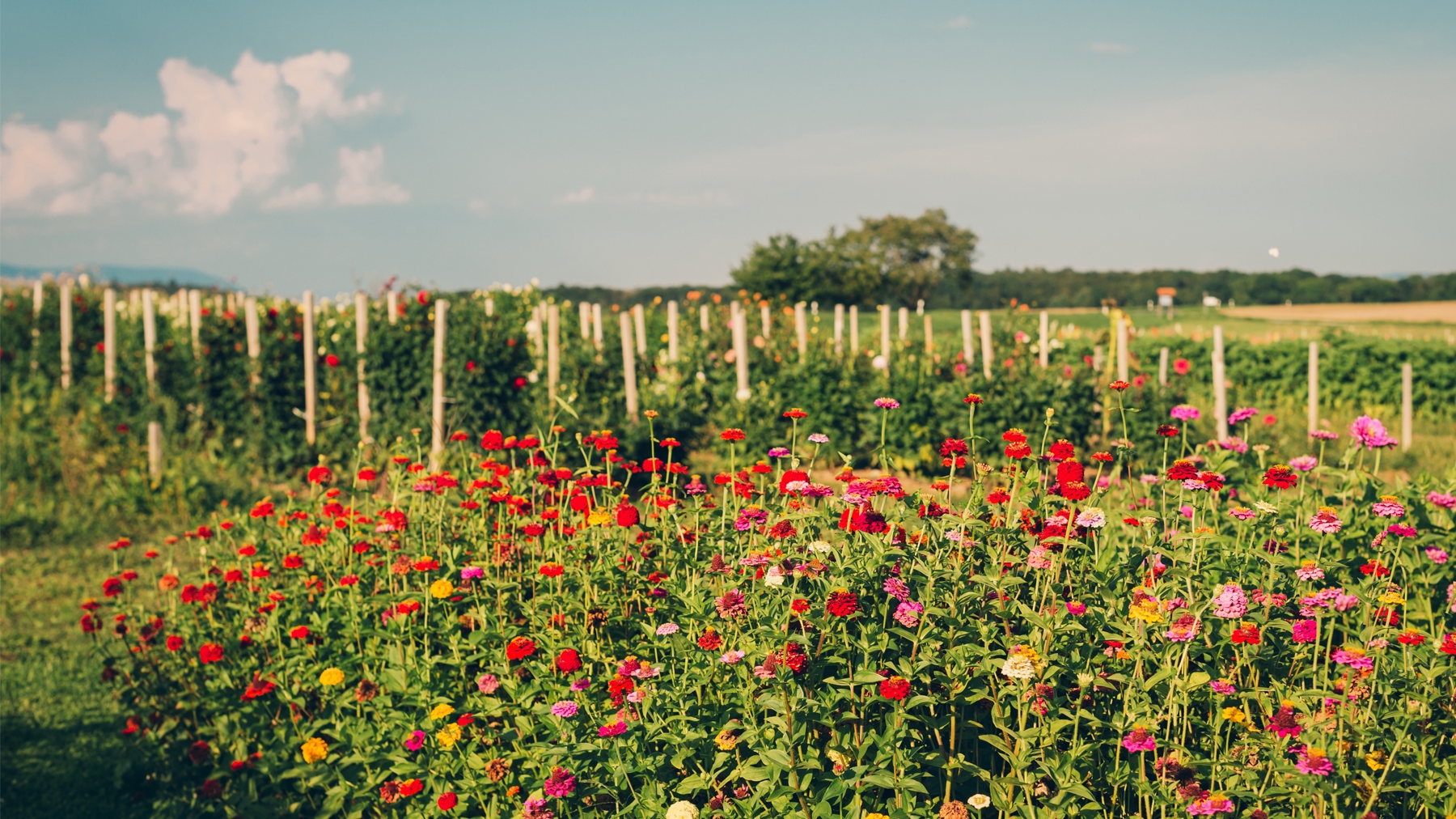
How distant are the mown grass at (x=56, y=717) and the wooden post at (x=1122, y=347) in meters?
9.45

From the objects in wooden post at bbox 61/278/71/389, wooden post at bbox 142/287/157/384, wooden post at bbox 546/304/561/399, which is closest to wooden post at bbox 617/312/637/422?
wooden post at bbox 546/304/561/399

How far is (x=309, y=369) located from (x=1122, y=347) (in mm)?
8963

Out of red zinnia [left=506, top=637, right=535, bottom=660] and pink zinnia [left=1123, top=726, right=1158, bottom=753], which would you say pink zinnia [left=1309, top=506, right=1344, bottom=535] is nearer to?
pink zinnia [left=1123, top=726, right=1158, bottom=753]

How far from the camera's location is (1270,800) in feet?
8.28

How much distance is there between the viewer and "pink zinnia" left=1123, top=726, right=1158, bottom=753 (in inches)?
92.9

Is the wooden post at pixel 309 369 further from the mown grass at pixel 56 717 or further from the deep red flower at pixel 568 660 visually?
the deep red flower at pixel 568 660

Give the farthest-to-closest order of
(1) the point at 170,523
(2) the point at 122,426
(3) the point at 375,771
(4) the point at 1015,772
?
1. (2) the point at 122,426
2. (1) the point at 170,523
3. (3) the point at 375,771
4. (4) the point at 1015,772

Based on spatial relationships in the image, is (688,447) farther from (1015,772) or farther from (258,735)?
(1015,772)

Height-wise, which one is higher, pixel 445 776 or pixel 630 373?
pixel 630 373

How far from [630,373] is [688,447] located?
1090 millimetres

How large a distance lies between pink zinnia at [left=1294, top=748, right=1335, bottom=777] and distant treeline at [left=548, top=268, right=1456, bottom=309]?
39314 millimetres

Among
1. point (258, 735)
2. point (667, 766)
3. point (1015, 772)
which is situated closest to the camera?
point (1015, 772)

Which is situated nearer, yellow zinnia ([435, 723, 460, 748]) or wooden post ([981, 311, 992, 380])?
yellow zinnia ([435, 723, 460, 748])

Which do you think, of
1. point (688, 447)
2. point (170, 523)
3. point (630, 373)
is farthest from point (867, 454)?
point (170, 523)
